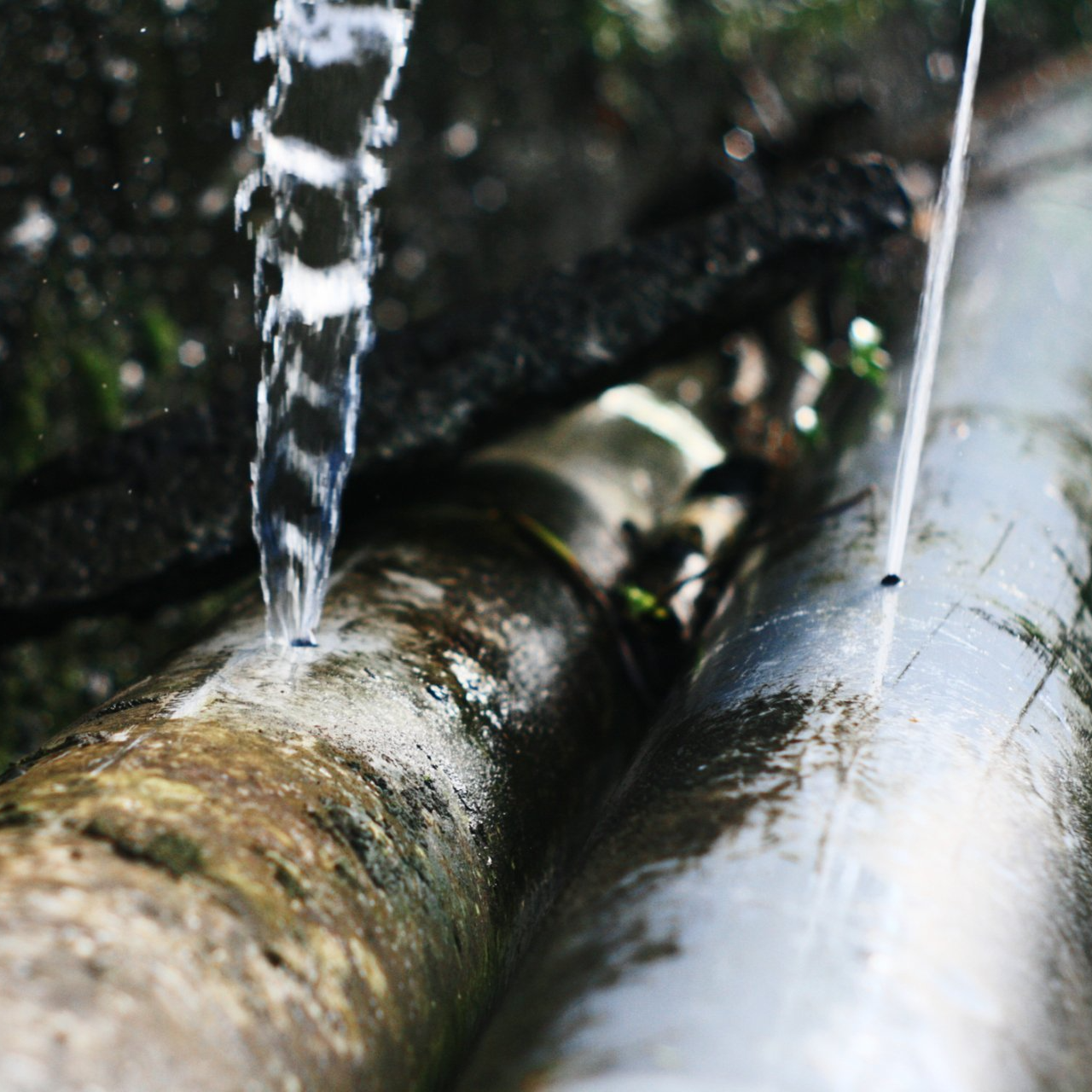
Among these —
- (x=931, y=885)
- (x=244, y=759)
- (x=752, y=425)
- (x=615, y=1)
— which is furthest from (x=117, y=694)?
(x=615, y=1)

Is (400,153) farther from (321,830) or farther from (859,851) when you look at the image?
(859,851)

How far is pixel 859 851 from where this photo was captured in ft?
3.78

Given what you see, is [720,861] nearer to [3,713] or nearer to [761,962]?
[761,962]

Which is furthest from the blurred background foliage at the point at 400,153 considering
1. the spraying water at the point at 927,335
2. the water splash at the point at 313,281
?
the spraying water at the point at 927,335

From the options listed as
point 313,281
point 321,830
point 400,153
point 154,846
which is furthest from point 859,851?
point 400,153

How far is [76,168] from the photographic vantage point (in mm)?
2992

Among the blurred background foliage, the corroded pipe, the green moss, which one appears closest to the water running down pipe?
the corroded pipe

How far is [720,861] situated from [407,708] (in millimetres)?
637

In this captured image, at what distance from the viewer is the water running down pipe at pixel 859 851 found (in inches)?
37.4

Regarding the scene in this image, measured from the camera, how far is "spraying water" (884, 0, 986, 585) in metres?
2.06

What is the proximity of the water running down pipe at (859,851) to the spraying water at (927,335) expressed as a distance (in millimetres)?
40

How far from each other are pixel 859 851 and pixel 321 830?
0.67 metres

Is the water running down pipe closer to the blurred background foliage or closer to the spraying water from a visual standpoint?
the spraying water

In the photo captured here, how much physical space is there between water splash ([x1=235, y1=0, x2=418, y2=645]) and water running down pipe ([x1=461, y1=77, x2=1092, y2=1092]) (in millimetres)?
897
